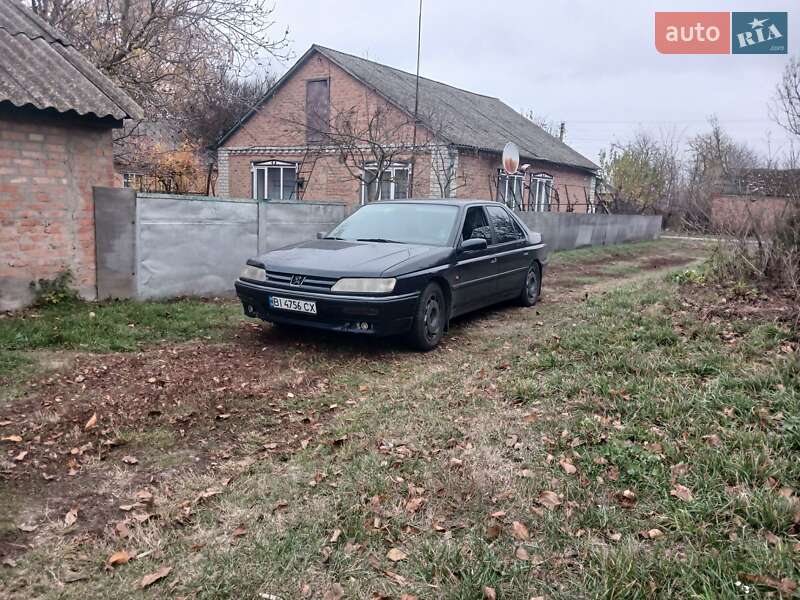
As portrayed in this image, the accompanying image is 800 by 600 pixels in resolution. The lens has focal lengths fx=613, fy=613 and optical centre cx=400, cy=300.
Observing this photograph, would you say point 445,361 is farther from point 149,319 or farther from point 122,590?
point 122,590

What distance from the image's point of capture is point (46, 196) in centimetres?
725

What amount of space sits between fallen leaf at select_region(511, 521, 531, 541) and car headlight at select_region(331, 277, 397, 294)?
3.13 m

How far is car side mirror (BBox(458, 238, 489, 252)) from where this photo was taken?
693 centimetres

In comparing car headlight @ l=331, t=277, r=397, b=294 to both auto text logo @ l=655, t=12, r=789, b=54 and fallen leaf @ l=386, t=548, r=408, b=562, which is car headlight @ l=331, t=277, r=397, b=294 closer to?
fallen leaf @ l=386, t=548, r=408, b=562

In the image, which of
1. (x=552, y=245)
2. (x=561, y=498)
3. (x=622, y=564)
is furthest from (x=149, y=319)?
(x=552, y=245)

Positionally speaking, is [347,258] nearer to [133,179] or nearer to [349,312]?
[349,312]

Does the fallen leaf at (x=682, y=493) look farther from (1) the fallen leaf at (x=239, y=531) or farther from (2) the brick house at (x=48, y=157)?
(2) the brick house at (x=48, y=157)

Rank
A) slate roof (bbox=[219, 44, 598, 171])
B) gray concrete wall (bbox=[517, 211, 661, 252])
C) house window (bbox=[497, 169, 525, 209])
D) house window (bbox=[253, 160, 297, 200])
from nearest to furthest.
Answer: gray concrete wall (bbox=[517, 211, 661, 252])
slate roof (bbox=[219, 44, 598, 171])
house window (bbox=[253, 160, 297, 200])
house window (bbox=[497, 169, 525, 209])

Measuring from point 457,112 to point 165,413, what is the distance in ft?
68.6

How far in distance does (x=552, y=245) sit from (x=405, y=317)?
42.7ft

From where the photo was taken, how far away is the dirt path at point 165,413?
3.44 m

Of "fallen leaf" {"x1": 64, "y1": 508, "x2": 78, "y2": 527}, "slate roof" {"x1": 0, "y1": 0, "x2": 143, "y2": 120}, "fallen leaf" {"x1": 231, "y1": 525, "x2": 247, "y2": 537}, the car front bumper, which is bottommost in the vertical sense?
"fallen leaf" {"x1": 231, "y1": 525, "x2": 247, "y2": 537}

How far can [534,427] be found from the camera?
4172 millimetres

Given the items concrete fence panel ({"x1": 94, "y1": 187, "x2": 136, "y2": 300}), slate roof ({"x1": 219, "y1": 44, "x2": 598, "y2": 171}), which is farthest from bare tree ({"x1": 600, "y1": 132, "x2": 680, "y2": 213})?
concrete fence panel ({"x1": 94, "y1": 187, "x2": 136, "y2": 300})
